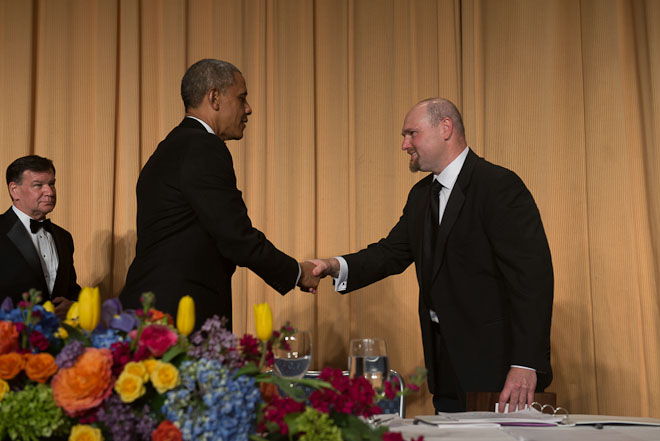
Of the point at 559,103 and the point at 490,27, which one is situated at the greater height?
the point at 490,27

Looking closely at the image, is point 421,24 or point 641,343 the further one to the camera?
point 421,24

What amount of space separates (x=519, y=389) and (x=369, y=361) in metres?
1.02

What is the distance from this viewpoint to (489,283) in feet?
8.24

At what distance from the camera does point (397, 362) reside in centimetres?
379

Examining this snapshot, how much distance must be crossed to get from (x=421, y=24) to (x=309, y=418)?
3.36 m

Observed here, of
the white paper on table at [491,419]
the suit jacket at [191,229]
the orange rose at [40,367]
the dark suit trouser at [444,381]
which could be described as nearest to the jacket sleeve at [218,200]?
the suit jacket at [191,229]

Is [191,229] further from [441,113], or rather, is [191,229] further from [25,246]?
[25,246]

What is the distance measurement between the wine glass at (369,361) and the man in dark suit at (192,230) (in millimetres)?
976

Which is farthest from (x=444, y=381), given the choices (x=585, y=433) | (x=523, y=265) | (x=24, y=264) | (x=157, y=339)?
(x=24, y=264)

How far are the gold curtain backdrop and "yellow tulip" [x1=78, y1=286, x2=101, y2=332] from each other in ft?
9.40

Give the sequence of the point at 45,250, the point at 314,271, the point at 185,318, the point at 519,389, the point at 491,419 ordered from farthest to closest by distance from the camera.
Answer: the point at 45,250 < the point at 314,271 < the point at 519,389 < the point at 491,419 < the point at 185,318

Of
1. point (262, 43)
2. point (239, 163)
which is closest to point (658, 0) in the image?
point (262, 43)

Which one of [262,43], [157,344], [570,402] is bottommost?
[570,402]

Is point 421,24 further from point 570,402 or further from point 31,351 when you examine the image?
point 31,351
